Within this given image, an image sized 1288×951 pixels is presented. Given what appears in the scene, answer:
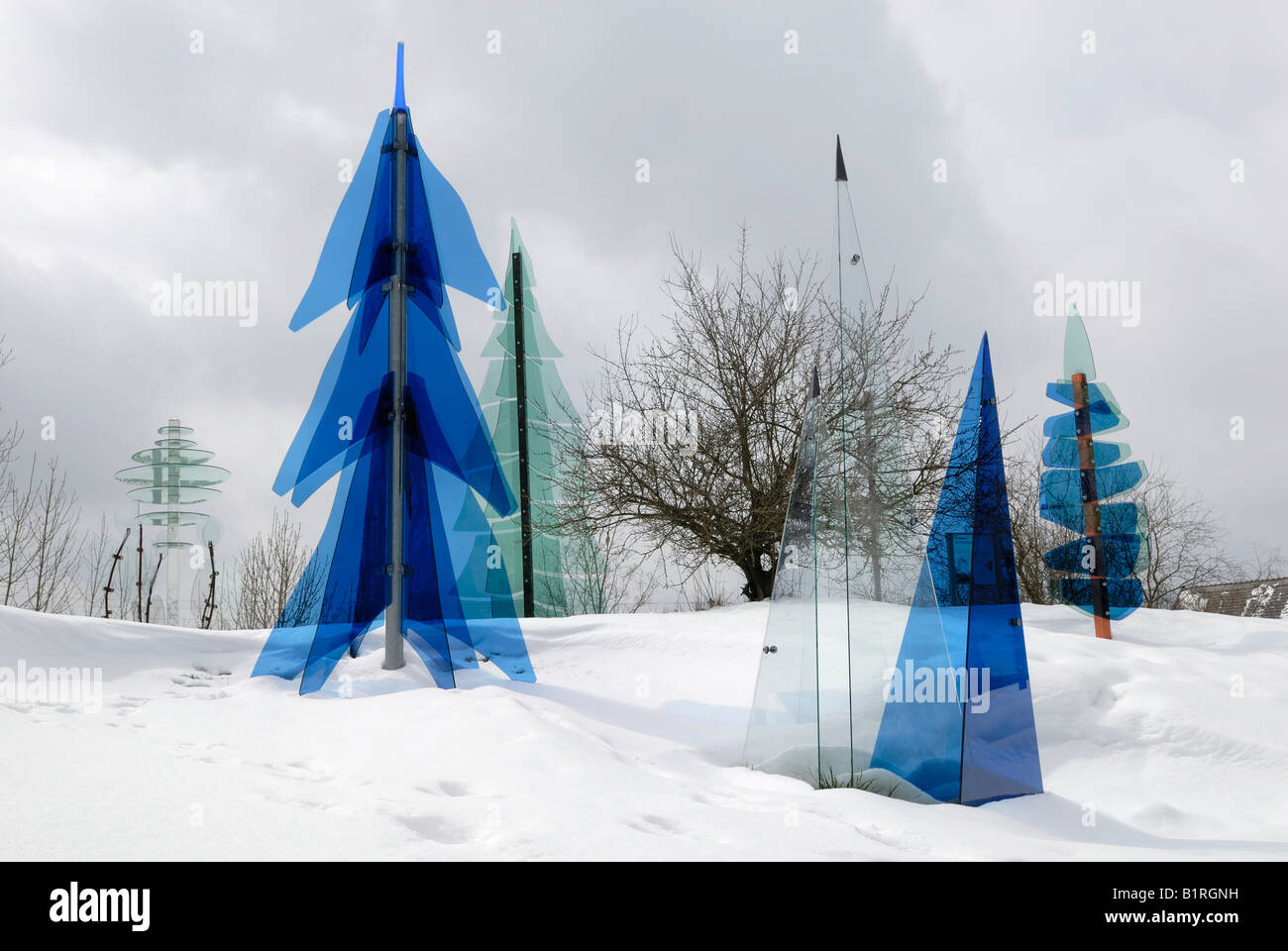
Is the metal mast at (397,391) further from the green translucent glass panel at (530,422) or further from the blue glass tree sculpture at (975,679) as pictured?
the green translucent glass panel at (530,422)

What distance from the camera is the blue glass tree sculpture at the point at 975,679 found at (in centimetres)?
499

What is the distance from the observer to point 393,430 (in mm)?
7090

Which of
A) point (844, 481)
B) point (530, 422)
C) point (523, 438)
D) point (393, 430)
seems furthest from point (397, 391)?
point (530, 422)

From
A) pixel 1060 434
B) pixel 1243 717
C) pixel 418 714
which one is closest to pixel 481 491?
pixel 418 714

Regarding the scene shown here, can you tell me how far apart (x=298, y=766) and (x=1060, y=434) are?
12.1m

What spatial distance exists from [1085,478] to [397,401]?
8.66m

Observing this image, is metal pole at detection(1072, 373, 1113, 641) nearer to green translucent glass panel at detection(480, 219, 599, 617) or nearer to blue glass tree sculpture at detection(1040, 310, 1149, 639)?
blue glass tree sculpture at detection(1040, 310, 1149, 639)

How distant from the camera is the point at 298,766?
13.5 ft

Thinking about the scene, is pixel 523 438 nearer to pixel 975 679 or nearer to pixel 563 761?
pixel 975 679

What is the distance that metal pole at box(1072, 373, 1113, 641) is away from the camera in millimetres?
10094

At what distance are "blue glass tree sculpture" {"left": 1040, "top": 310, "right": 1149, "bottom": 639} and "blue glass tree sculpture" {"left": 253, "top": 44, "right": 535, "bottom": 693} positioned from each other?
318 inches

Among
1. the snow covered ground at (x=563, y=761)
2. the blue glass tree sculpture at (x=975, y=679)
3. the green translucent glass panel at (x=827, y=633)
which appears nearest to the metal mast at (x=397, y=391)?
the snow covered ground at (x=563, y=761)

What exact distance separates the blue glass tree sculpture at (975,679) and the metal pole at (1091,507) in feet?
18.0
